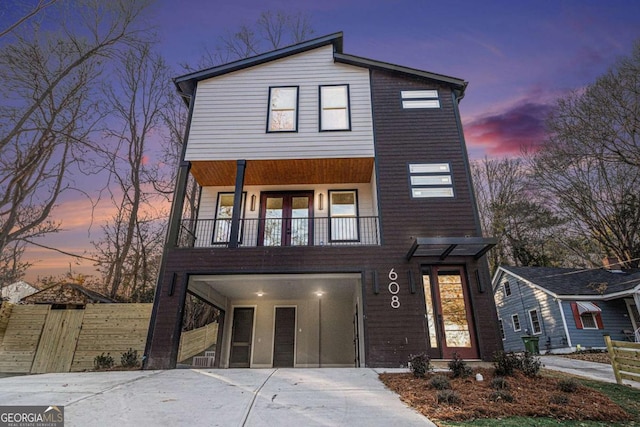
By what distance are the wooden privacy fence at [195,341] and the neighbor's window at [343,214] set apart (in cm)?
592

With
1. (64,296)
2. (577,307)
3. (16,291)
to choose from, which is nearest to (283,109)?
(64,296)

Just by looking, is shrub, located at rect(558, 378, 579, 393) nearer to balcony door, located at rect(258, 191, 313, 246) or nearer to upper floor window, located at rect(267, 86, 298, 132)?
balcony door, located at rect(258, 191, 313, 246)

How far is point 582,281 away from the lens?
15977mm

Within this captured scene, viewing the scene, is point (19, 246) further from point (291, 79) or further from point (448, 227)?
point (448, 227)

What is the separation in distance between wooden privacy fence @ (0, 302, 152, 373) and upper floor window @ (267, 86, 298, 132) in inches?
250

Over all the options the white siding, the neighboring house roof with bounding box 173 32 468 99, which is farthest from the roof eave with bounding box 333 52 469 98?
the white siding

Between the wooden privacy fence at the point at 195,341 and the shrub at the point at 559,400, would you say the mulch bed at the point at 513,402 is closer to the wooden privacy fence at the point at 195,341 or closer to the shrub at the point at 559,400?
the shrub at the point at 559,400

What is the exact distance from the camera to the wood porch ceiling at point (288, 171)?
9.12 m

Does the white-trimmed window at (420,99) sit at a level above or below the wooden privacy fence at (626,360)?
above

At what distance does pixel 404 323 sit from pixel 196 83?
928 cm

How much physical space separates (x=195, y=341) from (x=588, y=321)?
1728 cm

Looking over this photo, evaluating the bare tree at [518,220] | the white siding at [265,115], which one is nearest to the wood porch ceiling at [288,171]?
the white siding at [265,115]

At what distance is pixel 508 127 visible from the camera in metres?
19.2

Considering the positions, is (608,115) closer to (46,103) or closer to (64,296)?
(46,103)
